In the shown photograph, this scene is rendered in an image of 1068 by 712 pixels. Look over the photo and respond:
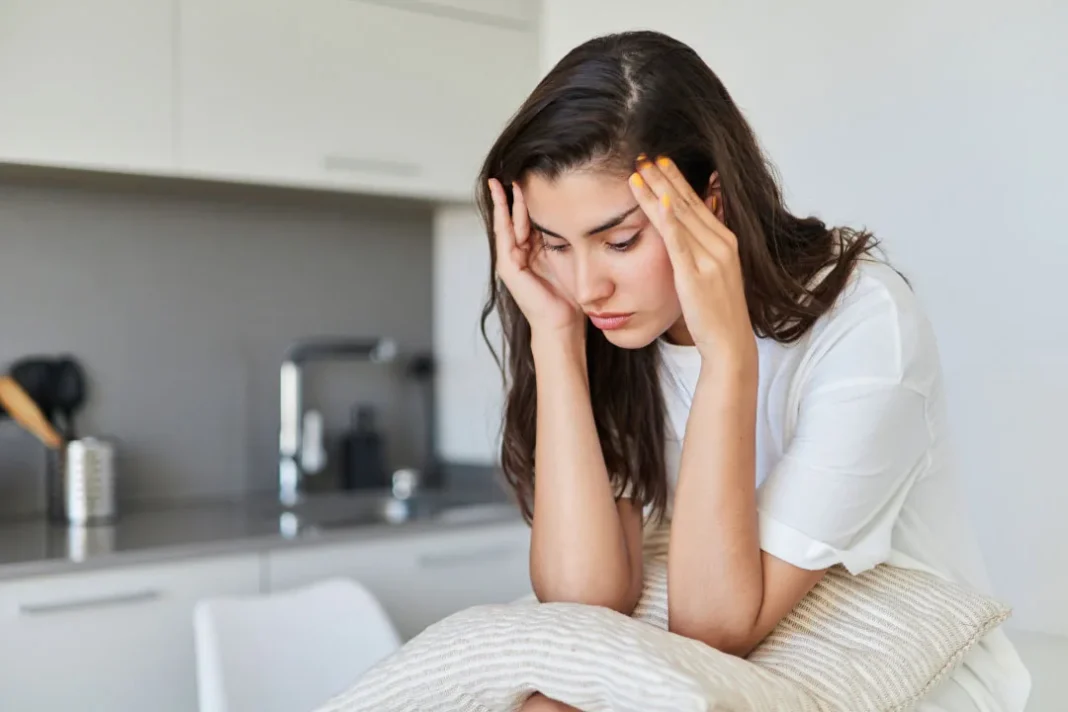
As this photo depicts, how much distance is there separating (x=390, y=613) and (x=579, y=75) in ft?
4.32

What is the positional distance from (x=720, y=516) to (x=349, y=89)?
1.59 m

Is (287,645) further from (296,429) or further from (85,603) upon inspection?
(296,429)

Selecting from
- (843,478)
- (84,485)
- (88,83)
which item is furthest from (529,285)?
(84,485)

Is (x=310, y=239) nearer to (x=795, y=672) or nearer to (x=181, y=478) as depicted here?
(x=181, y=478)

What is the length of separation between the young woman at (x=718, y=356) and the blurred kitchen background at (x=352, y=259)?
0.63m

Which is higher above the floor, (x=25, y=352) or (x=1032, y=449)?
(x=25, y=352)

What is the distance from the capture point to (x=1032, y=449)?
6.02 ft

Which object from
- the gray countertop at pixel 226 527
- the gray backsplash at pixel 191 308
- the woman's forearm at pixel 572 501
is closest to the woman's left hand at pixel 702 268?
the woman's forearm at pixel 572 501

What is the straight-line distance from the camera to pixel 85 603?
1857 millimetres

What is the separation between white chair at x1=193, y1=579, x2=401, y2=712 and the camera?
5.58 ft

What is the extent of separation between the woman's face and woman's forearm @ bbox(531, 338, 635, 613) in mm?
131

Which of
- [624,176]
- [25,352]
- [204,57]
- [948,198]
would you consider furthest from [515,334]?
[25,352]

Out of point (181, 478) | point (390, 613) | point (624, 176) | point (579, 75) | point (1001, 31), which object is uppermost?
point (1001, 31)

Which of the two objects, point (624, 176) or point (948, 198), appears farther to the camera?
point (948, 198)
